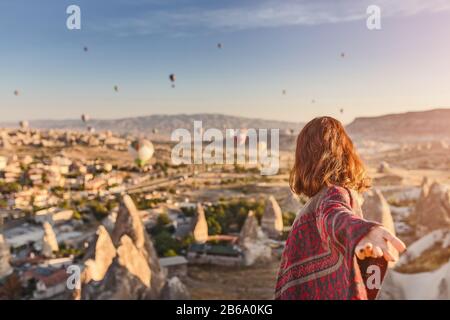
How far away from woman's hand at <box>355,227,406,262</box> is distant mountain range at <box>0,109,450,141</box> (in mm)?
26680

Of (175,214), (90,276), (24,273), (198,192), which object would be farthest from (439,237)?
(198,192)

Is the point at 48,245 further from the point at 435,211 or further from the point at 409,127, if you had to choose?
the point at 409,127

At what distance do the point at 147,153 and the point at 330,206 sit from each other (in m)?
11.2

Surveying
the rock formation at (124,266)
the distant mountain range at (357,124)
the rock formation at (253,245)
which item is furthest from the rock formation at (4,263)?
the distant mountain range at (357,124)

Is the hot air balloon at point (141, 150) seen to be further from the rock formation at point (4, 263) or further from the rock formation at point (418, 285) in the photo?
the rock formation at point (418, 285)

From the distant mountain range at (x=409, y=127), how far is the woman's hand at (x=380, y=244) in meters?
46.6

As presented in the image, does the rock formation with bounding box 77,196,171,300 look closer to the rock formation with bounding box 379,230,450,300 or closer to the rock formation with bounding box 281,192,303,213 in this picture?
the rock formation with bounding box 379,230,450,300

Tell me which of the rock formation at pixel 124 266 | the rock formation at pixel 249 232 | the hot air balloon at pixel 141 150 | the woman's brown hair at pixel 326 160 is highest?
the woman's brown hair at pixel 326 160

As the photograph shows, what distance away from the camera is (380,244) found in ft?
Result: 3.33

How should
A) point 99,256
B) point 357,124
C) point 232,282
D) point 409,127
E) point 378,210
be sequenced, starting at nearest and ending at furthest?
point 99,256
point 378,210
point 232,282
point 409,127
point 357,124

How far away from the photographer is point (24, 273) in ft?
33.7

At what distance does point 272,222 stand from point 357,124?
188 ft

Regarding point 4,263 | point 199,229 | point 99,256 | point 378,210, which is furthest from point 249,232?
point 4,263

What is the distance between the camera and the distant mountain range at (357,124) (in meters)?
49.2
